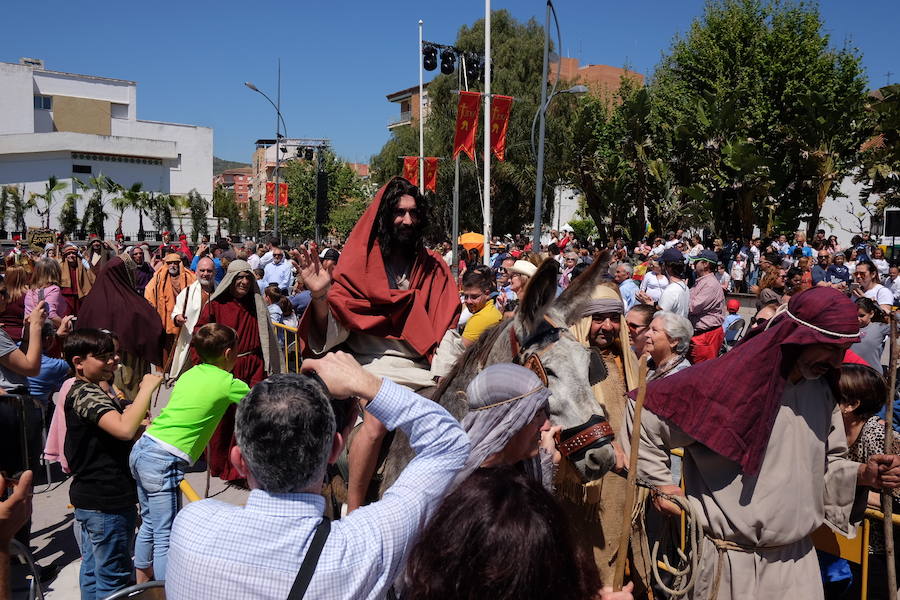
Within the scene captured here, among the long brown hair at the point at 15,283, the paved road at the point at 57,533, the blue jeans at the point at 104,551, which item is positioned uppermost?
the long brown hair at the point at 15,283

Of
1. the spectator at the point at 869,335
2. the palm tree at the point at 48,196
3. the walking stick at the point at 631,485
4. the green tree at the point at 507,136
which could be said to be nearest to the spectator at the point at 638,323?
the spectator at the point at 869,335

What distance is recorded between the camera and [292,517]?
1892 mm

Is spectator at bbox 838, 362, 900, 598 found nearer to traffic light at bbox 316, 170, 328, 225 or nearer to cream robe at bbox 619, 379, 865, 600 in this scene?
cream robe at bbox 619, 379, 865, 600

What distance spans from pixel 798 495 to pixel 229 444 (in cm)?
578

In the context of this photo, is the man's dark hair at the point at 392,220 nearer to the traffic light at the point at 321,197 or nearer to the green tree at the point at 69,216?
the traffic light at the point at 321,197

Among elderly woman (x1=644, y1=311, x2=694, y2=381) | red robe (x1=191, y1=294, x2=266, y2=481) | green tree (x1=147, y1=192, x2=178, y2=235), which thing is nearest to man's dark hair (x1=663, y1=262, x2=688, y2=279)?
elderly woman (x1=644, y1=311, x2=694, y2=381)

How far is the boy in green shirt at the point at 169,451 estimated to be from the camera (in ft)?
14.1

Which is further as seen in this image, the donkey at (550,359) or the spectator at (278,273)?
the spectator at (278,273)

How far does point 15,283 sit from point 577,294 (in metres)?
7.31

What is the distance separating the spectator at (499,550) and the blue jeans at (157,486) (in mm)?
3022

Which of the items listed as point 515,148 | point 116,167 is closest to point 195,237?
point 116,167

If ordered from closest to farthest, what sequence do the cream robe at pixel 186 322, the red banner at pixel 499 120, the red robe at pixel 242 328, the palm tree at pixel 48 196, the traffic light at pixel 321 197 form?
the red robe at pixel 242 328, the cream robe at pixel 186 322, the traffic light at pixel 321 197, the red banner at pixel 499 120, the palm tree at pixel 48 196

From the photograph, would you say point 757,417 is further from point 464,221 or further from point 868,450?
point 464,221

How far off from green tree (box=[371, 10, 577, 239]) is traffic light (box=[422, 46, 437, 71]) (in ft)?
48.6
